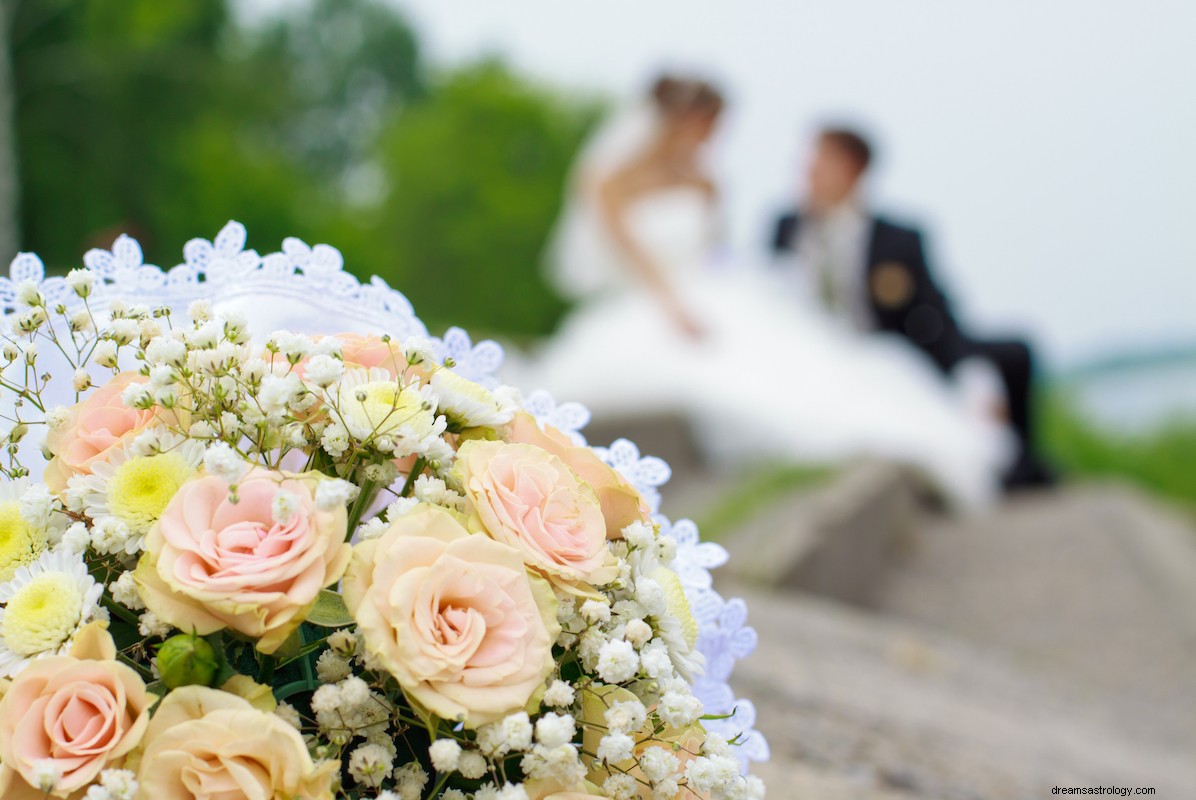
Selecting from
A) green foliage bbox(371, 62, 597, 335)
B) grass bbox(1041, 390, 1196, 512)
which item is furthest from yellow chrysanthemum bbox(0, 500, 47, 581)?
green foliage bbox(371, 62, 597, 335)

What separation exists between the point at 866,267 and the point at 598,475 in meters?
7.55

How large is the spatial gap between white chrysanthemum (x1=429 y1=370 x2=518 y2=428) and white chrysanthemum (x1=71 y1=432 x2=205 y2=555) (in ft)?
0.76

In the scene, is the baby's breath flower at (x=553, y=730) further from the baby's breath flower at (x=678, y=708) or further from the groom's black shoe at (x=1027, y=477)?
the groom's black shoe at (x=1027, y=477)

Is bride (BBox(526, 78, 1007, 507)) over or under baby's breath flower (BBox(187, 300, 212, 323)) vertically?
over

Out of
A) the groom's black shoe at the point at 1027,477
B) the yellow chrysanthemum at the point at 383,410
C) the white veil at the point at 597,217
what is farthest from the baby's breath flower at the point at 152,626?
the groom's black shoe at the point at 1027,477

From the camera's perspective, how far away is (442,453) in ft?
3.46

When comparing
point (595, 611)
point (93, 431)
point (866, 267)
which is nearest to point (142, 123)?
point (866, 267)

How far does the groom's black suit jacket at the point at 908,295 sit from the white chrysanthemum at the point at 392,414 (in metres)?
7.66

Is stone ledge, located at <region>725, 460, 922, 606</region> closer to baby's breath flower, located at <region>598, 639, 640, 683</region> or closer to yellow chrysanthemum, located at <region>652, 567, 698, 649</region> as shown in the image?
yellow chrysanthemum, located at <region>652, 567, 698, 649</region>

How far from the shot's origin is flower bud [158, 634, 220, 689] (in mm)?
900

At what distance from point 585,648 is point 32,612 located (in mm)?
472

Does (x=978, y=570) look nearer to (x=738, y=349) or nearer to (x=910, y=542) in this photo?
(x=910, y=542)

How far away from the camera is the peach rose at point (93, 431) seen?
1069 millimetres

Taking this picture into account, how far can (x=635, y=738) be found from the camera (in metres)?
1.05
